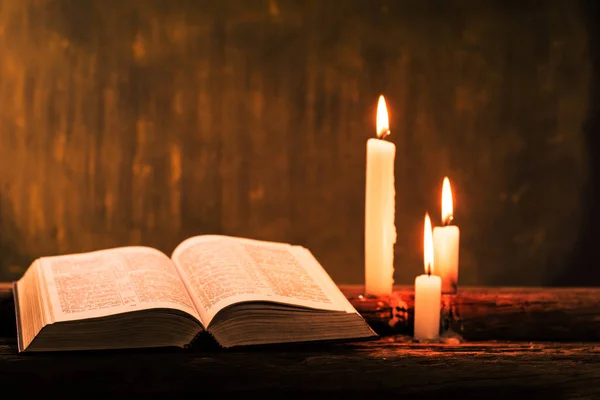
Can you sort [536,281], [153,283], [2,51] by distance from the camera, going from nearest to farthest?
[153,283], [2,51], [536,281]

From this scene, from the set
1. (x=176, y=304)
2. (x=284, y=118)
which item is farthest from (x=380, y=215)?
(x=284, y=118)

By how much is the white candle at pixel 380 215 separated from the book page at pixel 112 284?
0.30m

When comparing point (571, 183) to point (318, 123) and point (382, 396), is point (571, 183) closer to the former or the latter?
point (318, 123)

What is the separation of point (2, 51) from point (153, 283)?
1005mm

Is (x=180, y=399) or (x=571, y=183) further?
(x=571, y=183)

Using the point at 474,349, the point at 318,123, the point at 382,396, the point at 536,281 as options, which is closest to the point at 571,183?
the point at 536,281

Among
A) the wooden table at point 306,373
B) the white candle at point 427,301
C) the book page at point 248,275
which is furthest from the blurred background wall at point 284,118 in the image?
the wooden table at point 306,373

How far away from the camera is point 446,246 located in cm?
126

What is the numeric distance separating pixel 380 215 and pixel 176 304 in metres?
0.37

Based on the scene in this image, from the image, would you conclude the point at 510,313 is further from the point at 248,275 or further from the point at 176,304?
the point at 176,304

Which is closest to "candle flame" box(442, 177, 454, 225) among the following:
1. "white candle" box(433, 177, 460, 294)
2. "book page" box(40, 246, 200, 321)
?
"white candle" box(433, 177, 460, 294)

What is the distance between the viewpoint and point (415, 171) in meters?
1.93

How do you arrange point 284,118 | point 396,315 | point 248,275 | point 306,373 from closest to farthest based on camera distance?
1. point 306,373
2. point 248,275
3. point 396,315
4. point 284,118

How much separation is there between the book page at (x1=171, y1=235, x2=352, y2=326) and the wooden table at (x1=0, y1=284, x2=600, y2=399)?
72mm
